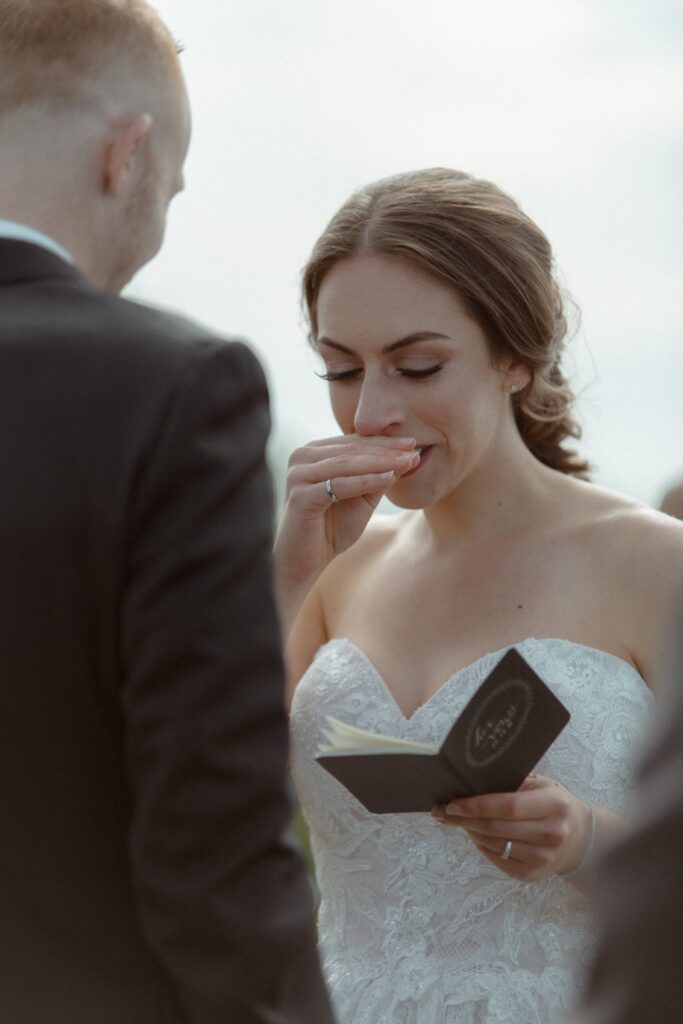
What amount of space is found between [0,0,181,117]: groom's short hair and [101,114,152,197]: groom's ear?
74 millimetres

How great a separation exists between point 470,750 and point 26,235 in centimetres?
146

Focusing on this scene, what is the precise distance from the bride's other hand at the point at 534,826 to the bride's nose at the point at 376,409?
1237 mm

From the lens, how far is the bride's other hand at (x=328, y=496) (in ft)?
12.8

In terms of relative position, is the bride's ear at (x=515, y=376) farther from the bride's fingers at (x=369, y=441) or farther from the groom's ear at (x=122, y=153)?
the groom's ear at (x=122, y=153)

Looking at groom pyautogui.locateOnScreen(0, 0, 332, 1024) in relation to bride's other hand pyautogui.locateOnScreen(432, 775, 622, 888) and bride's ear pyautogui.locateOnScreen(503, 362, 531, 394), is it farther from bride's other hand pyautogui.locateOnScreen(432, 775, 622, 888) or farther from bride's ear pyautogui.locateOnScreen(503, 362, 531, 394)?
bride's ear pyautogui.locateOnScreen(503, 362, 531, 394)

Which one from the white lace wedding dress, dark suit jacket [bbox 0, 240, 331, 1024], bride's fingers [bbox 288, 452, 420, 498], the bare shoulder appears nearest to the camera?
dark suit jacket [bbox 0, 240, 331, 1024]

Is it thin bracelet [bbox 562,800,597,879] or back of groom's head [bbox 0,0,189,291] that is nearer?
back of groom's head [bbox 0,0,189,291]

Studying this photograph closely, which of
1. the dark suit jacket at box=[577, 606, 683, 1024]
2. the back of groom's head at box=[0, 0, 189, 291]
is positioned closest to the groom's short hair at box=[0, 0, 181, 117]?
the back of groom's head at box=[0, 0, 189, 291]

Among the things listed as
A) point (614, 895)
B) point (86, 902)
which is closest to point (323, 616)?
point (86, 902)

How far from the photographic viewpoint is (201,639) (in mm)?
1873

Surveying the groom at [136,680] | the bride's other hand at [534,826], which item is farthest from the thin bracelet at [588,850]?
the groom at [136,680]

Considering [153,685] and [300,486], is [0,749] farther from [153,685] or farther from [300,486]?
[300,486]

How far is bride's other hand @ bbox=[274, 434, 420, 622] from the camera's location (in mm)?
3895

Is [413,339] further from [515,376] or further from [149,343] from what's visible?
[149,343]
